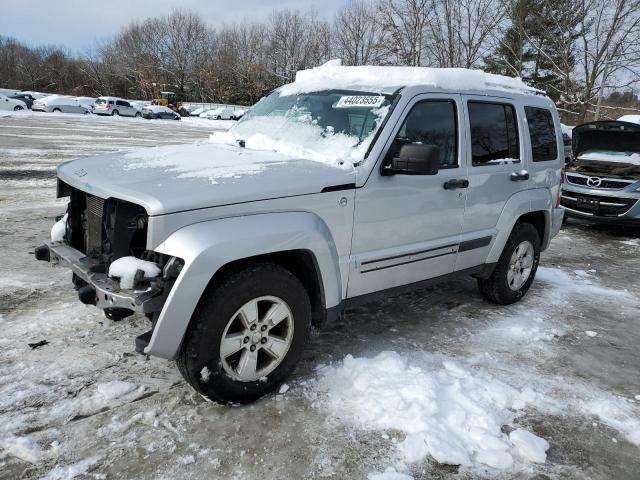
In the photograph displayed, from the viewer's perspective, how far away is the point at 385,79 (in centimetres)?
384

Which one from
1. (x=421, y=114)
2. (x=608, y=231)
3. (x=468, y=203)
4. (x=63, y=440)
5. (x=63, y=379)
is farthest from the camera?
(x=608, y=231)

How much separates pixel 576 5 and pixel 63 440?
29.4 metres

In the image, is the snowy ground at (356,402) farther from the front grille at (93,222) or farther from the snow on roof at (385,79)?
the snow on roof at (385,79)

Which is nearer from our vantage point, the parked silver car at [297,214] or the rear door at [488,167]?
the parked silver car at [297,214]

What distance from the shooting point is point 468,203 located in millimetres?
4098

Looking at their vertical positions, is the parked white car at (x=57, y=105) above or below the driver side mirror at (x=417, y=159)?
above

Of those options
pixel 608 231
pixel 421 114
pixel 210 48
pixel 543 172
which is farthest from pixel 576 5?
pixel 210 48

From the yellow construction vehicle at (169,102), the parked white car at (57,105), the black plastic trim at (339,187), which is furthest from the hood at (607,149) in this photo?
the yellow construction vehicle at (169,102)

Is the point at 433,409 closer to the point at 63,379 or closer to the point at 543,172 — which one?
the point at 63,379

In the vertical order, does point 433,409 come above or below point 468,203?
below

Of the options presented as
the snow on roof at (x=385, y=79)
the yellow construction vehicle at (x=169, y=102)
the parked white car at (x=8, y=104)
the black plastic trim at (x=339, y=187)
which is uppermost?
the yellow construction vehicle at (x=169, y=102)

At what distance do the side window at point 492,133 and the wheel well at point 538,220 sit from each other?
0.72 m

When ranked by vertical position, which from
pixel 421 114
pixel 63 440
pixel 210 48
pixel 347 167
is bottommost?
pixel 63 440

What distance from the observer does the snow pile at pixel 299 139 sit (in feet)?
11.2
